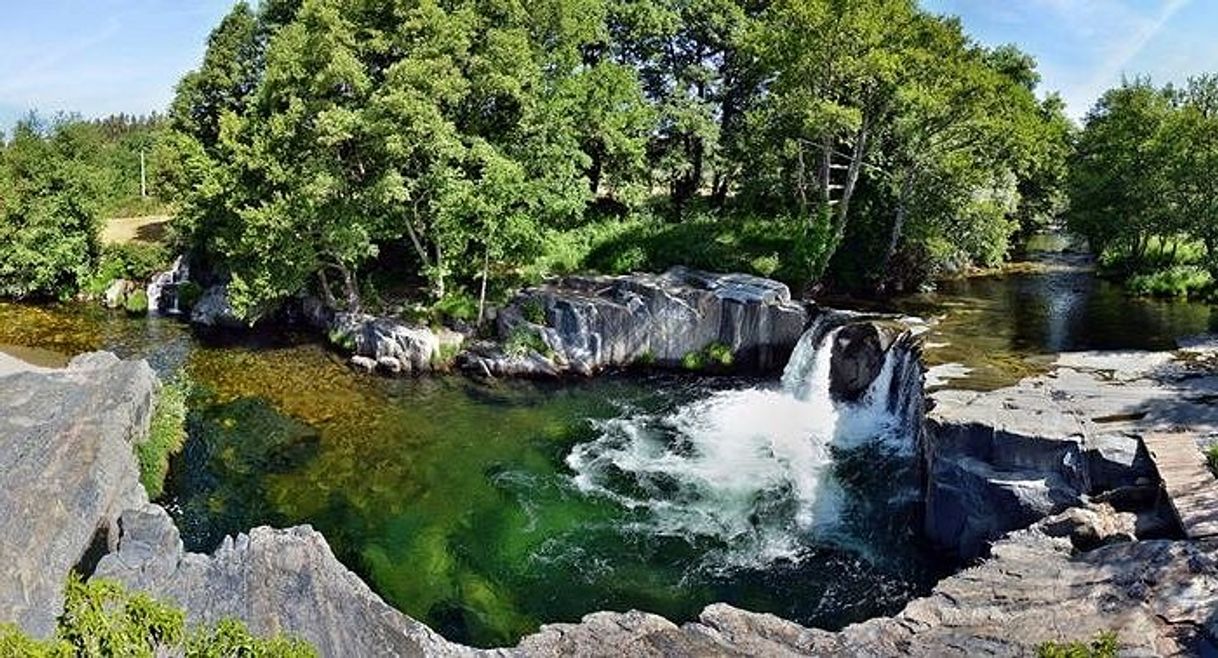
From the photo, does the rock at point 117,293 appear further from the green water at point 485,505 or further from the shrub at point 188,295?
the green water at point 485,505

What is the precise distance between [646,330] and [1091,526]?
1731cm

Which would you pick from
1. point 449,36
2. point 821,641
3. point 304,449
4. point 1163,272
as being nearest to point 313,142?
point 449,36

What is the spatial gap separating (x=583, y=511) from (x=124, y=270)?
116ft

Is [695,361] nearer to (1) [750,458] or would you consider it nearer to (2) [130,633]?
(1) [750,458]

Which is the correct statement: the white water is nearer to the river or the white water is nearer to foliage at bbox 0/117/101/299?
the river

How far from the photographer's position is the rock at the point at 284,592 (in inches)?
469

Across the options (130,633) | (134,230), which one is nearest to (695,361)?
(130,633)

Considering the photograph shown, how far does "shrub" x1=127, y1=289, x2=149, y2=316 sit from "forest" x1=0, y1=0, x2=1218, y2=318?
309cm

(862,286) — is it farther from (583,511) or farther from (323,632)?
(323,632)

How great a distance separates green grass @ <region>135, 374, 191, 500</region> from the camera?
20.8 meters

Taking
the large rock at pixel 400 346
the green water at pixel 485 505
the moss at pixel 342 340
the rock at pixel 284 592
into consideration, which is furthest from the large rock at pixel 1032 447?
the moss at pixel 342 340

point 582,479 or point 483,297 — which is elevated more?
point 483,297

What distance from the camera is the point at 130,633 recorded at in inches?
330

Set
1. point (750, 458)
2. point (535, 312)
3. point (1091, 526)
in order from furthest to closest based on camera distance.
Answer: point (535, 312), point (750, 458), point (1091, 526)
